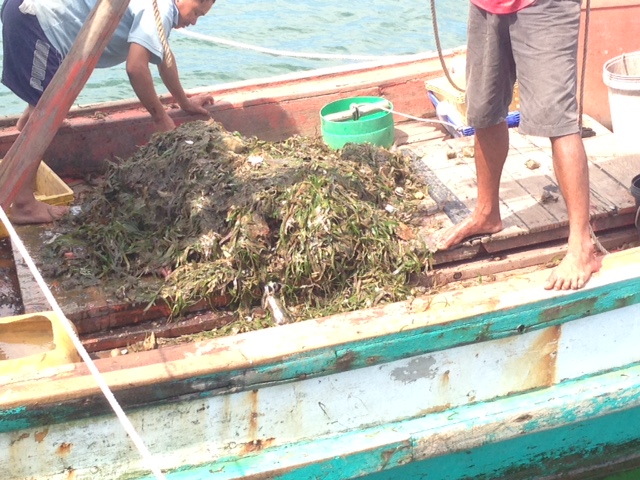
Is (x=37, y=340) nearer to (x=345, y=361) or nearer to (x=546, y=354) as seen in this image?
(x=345, y=361)

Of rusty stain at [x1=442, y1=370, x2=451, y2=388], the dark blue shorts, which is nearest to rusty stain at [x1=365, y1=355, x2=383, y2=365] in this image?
rusty stain at [x1=442, y1=370, x2=451, y2=388]

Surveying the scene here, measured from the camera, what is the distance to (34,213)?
→ 398 centimetres

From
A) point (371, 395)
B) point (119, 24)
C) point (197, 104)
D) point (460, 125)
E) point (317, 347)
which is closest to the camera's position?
point (317, 347)

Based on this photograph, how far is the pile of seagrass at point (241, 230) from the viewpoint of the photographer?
11.1 feet

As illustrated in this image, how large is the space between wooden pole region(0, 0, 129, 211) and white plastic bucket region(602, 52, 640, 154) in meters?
2.63

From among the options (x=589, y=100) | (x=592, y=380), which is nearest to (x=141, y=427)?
(x=592, y=380)

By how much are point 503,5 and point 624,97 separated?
1.32 metres

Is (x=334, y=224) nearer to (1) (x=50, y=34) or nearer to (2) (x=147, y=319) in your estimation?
(2) (x=147, y=319)

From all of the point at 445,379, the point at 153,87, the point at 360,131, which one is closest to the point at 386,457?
the point at 445,379

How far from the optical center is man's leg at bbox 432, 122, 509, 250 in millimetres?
3688

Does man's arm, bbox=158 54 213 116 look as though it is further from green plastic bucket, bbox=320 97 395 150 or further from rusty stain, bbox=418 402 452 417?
rusty stain, bbox=418 402 452 417

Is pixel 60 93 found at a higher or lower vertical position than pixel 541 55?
higher

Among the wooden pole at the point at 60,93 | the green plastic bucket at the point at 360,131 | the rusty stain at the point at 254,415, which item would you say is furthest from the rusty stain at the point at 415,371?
the green plastic bucket at the point at 360,131

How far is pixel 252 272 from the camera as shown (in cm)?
340
